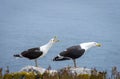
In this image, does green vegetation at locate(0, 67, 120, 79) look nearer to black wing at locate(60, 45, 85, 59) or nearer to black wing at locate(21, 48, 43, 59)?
black wing at locate(60, 45, 85, 59)

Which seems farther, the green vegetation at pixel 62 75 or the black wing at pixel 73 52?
the black wing at pixel 73 52

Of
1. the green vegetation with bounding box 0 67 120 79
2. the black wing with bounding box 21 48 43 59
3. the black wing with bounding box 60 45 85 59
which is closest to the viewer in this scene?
the green vegetation with bounding box 0 67 120 79

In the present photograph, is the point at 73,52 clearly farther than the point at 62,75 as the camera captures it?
Yes

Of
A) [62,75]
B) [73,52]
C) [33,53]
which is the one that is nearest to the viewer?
[62,75]

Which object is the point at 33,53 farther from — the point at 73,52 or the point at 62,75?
the point at 62,75

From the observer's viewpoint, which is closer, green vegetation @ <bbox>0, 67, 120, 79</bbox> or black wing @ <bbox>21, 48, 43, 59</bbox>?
green vegetation @ <bbox>0, 67, 120, 79</bbox>

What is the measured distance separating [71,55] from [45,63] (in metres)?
7.15

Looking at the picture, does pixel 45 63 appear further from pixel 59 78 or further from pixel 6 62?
pixel 59 78

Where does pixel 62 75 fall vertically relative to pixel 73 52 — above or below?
below

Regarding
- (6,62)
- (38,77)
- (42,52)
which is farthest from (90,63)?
(38,77)

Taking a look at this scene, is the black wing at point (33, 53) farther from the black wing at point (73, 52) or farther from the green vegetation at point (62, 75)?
the green vegetation at point (62, 75)

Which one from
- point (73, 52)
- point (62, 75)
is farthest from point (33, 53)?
point (62, 75)

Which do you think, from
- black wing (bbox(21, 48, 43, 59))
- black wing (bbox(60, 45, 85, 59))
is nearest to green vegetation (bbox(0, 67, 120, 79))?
black wing (bbox(60, 45, 85, 59))

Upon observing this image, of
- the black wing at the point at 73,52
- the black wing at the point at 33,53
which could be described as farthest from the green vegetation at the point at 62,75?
the black wing at the point at 33,53
